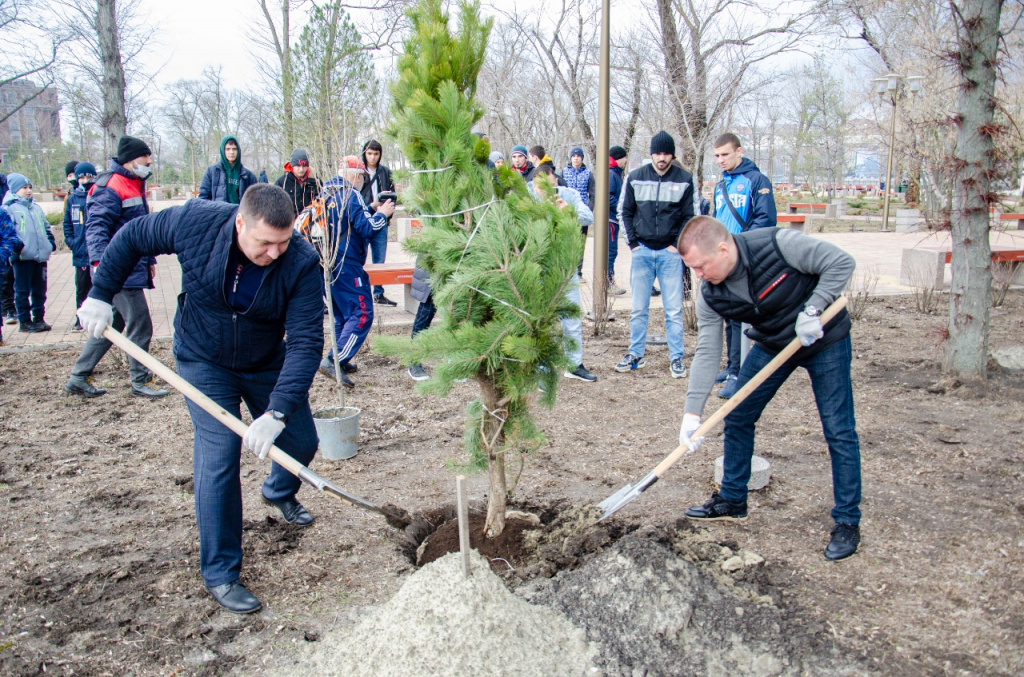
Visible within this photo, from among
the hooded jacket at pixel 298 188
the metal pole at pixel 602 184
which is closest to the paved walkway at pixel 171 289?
the metal pole at pixel 602 184

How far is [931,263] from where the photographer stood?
10141 mm

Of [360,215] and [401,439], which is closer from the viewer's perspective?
[401,439]

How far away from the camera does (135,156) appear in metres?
5.63

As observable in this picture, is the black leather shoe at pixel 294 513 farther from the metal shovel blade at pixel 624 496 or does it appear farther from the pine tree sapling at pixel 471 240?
the metal shovel blade at pixel 624 496

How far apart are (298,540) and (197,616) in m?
0.68

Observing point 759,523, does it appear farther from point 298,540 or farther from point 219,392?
point 219,392

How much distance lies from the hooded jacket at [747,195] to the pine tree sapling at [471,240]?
2844mm

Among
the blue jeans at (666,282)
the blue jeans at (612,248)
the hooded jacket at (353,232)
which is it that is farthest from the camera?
the blue jeans at (612,248)

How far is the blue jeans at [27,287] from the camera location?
25.5 ft

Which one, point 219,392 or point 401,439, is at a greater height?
point 219,392

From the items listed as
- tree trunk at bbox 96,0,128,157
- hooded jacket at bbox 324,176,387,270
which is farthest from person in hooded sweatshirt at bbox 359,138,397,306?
tree trunk at bbox 96,0,128,157

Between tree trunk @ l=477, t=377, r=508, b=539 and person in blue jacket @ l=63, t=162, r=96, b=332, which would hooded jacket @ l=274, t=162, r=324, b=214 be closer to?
person in blue jacket @ l=63, t=162, r=96, b=332

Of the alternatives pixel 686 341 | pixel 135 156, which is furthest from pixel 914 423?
pixel 135 156

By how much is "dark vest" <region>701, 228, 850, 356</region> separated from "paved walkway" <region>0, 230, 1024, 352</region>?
44.5 inches
